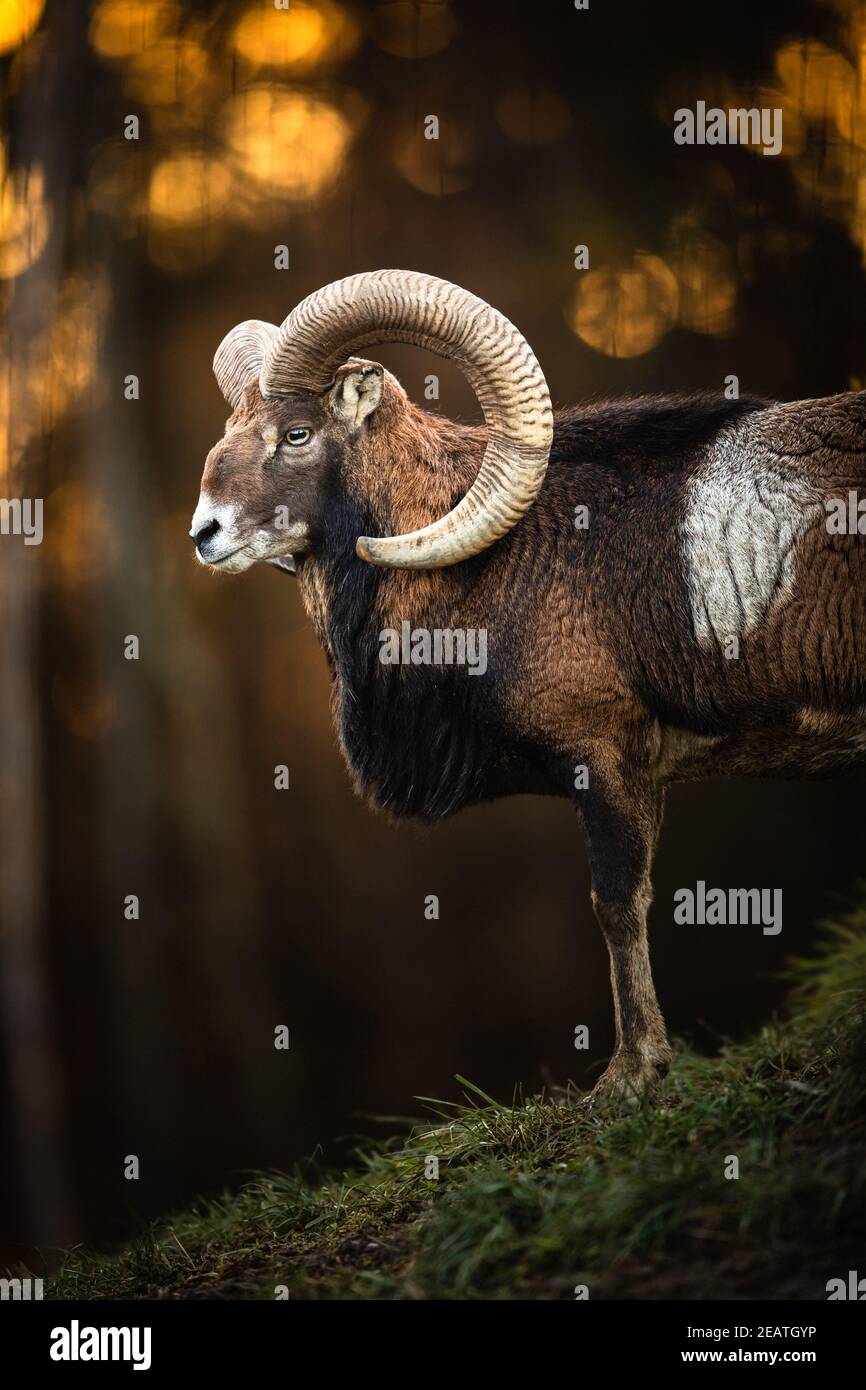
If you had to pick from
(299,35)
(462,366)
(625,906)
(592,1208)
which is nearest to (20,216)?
(299,35)

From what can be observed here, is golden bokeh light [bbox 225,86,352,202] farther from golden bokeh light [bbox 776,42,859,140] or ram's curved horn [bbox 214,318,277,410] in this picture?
ram's curved horn [bbox 214,318,277,410]

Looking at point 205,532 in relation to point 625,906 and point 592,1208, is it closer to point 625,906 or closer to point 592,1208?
point 625,906

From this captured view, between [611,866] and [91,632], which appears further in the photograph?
[91,632]

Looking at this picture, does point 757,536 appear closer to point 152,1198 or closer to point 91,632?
point 91,632

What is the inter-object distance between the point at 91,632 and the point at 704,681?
21.9ft

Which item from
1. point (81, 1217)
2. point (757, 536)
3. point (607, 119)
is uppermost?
point (607, 119)

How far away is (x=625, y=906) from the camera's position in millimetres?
6297

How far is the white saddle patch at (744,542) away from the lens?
632cm

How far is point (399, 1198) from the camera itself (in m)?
6.45

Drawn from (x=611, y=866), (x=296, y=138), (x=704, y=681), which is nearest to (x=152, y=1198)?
(x=611, y=866)

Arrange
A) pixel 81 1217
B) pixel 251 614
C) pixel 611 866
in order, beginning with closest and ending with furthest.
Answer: pixel 611 866, pixel 81 1217, pixel 251 614

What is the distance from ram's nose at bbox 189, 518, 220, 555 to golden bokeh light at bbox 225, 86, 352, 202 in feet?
20.5

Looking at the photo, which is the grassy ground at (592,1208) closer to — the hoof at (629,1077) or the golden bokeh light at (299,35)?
the hoof at (629,1077)

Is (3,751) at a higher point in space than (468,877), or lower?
higher
